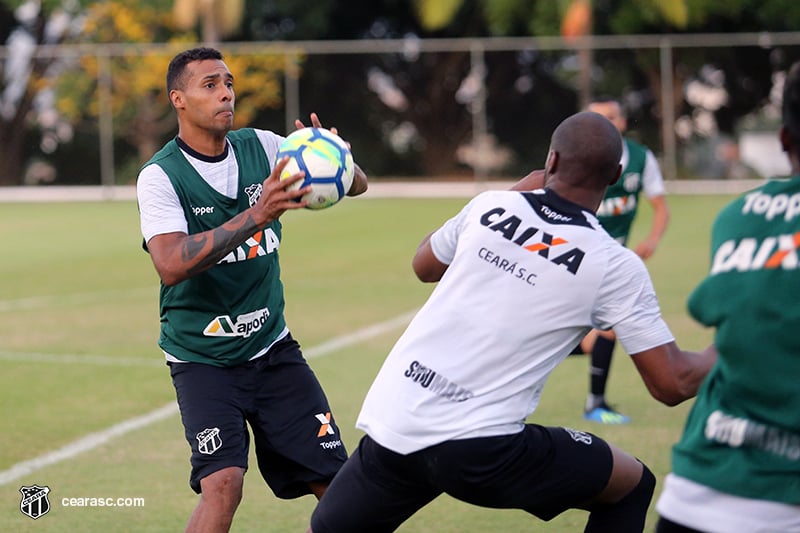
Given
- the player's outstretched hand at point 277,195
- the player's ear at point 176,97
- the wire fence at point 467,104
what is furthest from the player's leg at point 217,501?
the wire fence at point 467,104

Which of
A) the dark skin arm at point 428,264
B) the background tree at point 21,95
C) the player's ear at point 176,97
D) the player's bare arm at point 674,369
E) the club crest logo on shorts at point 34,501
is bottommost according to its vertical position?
the background tree at point 21,95

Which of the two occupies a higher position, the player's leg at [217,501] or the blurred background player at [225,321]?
the blurred background player at [225,321]

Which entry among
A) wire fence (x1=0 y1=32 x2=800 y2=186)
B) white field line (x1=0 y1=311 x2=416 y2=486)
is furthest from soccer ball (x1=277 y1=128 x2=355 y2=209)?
wire fence (x1=0 y1=32 x2=800 y2=186)

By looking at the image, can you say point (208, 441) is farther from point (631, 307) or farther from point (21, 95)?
point (21, 95)

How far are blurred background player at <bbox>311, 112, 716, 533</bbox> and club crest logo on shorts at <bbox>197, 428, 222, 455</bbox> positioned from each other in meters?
1.03

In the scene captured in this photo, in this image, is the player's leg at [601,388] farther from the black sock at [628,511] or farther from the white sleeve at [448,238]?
the white sleeve at [448,238]

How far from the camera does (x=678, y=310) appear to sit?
13.2m

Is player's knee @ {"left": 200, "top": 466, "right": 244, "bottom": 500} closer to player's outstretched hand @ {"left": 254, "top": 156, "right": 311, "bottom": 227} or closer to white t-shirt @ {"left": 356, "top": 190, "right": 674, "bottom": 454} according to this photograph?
player's outstretched hand @ {"left": 254, "top": 156, "right": 311, "bottom": 227}

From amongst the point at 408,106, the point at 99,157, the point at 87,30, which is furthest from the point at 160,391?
the point at 87,30

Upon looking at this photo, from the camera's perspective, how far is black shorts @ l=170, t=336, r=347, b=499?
17.3ft

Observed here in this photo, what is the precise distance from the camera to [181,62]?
5.68 meters

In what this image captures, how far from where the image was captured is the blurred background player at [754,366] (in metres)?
3.24

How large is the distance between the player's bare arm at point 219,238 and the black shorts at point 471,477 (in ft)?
3.59

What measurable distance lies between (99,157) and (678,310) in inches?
861
